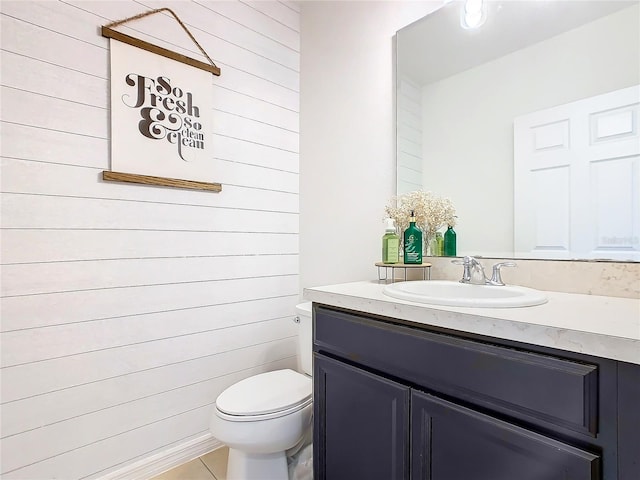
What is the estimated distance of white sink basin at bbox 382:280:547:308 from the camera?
96 centimetres

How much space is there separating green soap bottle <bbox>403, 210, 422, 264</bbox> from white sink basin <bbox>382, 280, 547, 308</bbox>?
0.15 meters

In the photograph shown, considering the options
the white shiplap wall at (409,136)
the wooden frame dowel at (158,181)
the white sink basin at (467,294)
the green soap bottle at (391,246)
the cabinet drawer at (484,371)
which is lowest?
the cabinet drawer at (484,371)

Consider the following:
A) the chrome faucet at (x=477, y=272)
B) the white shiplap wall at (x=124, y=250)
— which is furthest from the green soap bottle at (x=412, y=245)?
the white shiplap wall at (x=124, y=250)

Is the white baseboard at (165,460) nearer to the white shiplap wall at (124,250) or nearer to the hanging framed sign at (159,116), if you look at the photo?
the white shiplap wall at (124,250)

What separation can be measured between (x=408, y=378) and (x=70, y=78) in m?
1.67

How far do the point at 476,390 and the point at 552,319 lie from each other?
236 millimetres

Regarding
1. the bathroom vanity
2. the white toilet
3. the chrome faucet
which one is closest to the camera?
the bathroom vanity

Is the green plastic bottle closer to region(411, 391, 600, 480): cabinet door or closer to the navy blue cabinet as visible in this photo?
the navy blue cabinet

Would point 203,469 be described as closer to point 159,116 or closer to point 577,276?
point 159,116

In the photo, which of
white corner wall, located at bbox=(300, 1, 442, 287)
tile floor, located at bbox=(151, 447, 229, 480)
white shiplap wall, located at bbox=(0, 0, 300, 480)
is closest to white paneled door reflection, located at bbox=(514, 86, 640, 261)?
white corner wall, located at bbox=(300, 1, 442, 287)

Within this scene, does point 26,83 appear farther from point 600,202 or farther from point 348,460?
point 600,202

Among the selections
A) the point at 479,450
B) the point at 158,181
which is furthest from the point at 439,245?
the point at 158,181

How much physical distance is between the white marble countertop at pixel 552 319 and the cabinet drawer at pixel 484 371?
1.5 inches

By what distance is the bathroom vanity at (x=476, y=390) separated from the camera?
708 mm
